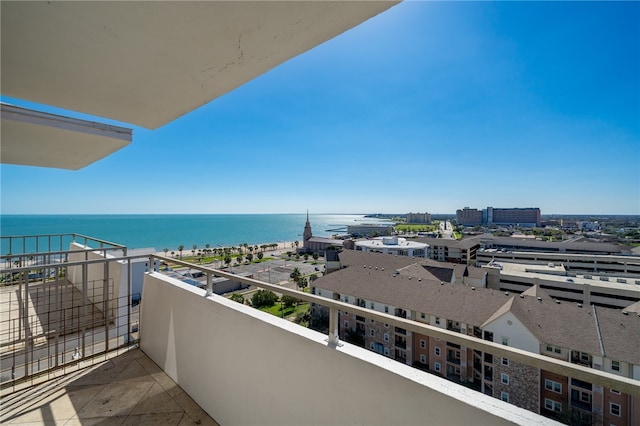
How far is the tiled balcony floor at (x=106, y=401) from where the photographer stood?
1934 mm

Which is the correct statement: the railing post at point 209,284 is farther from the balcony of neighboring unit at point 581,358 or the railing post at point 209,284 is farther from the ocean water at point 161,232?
the ocean water at point 161,232

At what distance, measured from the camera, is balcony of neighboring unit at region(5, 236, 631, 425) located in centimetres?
92

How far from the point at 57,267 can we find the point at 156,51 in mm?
2251

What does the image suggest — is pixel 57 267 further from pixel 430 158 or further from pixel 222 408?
pixel 430 158

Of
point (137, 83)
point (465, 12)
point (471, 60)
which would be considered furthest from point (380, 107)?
point (137, 83)

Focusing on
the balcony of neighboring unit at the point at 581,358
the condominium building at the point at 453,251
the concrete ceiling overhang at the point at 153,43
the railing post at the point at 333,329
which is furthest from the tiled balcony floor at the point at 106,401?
the condominium building at the point at 453,251

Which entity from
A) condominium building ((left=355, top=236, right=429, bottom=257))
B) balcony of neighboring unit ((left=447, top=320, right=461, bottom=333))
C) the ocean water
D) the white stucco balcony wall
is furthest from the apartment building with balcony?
condominium building ((left=355, top=236, right=429, bottom=257))

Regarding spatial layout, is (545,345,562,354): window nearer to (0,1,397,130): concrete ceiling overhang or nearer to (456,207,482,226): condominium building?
(0,1,397,130): concrete ceiling overhang

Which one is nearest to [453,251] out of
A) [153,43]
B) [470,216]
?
[153,43]

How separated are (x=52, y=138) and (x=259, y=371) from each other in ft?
10.9

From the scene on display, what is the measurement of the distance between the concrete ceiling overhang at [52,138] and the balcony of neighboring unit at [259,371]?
1.34 metres

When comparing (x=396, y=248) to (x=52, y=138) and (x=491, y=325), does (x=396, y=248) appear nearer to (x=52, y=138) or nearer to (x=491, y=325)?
(x=491, y=325)

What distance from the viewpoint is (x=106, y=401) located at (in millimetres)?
2109

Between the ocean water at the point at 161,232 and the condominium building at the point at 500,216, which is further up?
the condominium building at the point at 500,216
